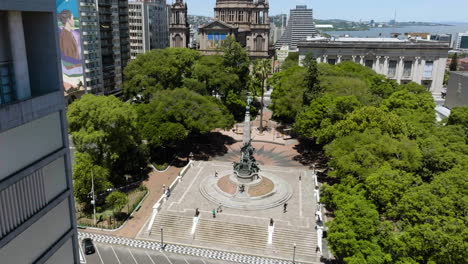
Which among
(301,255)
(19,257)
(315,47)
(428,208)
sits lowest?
(301,255)

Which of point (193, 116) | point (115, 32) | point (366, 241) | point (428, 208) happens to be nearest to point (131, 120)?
point (193, 116)

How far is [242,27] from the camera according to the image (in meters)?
131

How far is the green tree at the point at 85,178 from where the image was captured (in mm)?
38812

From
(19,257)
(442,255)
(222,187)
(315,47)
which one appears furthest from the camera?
(315,47)

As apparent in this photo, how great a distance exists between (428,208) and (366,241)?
17.7 feet

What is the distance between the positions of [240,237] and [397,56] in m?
81.0

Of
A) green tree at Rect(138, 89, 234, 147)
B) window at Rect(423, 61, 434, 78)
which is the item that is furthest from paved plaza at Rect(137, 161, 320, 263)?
window at Rect(423, 61, 434, 78)

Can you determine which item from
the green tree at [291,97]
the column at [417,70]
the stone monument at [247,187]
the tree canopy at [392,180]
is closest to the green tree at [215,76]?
the green tree at [291,97]

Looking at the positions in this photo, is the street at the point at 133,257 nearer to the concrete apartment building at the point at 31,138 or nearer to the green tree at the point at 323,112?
the concrete apartment building at the point at 31,138

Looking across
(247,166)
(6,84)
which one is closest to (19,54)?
(6,84)

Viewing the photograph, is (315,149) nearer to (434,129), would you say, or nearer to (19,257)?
(434,129)

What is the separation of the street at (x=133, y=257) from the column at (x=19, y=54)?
2275 centimetres

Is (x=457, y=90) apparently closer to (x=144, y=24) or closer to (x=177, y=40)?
(x=177, y=40)

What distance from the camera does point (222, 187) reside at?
4519 cm
